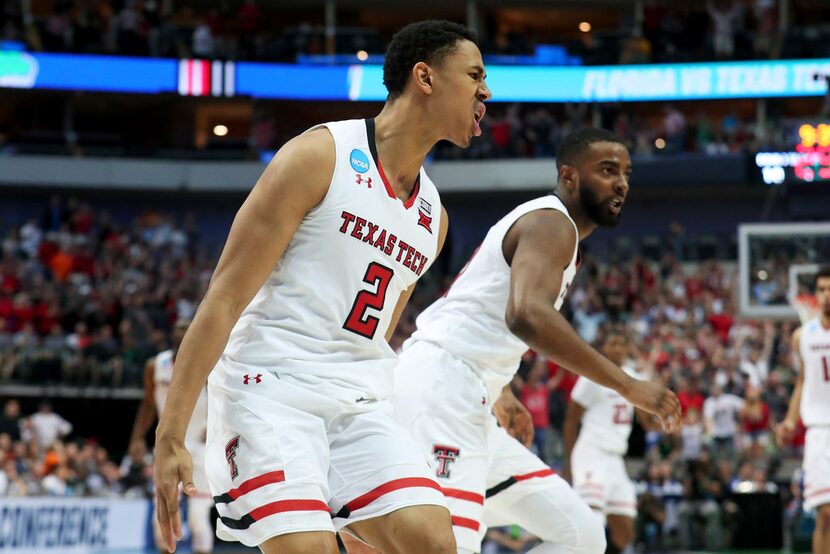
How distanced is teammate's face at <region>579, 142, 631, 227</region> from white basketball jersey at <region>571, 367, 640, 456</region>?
508 centimetres

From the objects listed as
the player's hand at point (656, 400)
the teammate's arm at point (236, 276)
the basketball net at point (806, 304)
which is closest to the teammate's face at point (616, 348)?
the basketball net at point (806, 304)

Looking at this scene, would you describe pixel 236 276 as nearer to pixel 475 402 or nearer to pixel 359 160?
pixel 359 160

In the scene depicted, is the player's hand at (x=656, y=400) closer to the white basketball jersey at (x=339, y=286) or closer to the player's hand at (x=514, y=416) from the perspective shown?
the white basketball jersey at (x=339, y=286)

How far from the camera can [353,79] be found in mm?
30578

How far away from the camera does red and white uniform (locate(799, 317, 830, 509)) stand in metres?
8.59

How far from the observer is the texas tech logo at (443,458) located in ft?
17.3

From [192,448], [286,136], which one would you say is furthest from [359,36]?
[192,448]

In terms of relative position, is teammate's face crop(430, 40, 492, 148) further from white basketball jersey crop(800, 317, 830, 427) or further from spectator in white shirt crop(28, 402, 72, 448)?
spectator in white shirt crop(28, 402, 72, 448)

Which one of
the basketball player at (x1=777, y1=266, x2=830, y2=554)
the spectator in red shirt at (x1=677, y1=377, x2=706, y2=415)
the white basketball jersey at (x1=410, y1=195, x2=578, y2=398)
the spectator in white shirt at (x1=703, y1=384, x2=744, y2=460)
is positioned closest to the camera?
the white basketball jersey at (x1=410, y1=195, x2=578, y2=398)

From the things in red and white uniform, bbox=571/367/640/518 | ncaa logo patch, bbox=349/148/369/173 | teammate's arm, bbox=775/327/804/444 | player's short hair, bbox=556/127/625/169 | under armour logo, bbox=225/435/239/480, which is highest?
player's short hair, bbox=556/127/625/169

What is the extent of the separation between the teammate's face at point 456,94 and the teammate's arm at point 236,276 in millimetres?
439

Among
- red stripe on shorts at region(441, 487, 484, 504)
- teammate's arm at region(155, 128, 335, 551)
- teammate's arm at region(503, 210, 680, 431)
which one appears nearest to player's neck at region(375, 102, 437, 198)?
teammate's arm at region(155, 128, 335, 551)

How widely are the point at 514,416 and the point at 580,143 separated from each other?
1.36 m

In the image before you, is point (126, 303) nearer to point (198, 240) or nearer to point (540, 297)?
point (198, 240)
